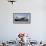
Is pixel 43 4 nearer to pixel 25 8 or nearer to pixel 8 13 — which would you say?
pixel 25 8

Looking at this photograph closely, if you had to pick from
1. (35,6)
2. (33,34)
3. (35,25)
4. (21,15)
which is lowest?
(33,34)

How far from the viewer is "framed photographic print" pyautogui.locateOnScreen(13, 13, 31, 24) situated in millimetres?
5062

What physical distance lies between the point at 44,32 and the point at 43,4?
1029 mm

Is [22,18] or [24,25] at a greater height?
[22,18]

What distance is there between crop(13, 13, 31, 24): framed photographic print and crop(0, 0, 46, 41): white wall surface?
0.11 metres

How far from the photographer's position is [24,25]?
16.7ft

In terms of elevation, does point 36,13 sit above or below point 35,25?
above

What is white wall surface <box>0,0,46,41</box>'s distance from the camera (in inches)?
198

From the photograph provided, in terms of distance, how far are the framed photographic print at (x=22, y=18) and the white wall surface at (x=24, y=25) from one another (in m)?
0.11

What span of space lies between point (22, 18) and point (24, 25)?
0.27m

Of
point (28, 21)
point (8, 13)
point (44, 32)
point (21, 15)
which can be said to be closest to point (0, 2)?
point (8, 13)

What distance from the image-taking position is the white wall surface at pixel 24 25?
5.03 m

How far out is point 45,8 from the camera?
5062 mm

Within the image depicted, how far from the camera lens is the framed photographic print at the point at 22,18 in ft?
16.6
